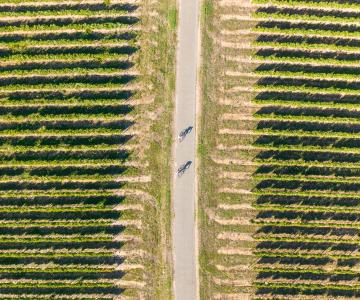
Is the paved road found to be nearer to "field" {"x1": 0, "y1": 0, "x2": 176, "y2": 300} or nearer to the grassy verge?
the grassy verge

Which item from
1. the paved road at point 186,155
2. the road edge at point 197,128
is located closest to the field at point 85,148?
the paved road at point 186,155

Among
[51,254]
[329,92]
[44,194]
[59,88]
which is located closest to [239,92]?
[329,92]

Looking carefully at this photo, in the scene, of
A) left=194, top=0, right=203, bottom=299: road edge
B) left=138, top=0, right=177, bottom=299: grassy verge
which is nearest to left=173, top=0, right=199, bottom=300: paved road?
left=194, top=0, right=203, bottom=299: road edge

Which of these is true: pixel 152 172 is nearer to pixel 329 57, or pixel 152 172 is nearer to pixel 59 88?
pixel 59 88

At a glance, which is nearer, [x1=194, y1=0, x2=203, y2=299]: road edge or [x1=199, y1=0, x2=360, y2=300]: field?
[x1=194, y1=0, x2=203, y2=299]: road edge

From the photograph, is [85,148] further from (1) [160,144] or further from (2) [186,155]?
(2) [186,155]
